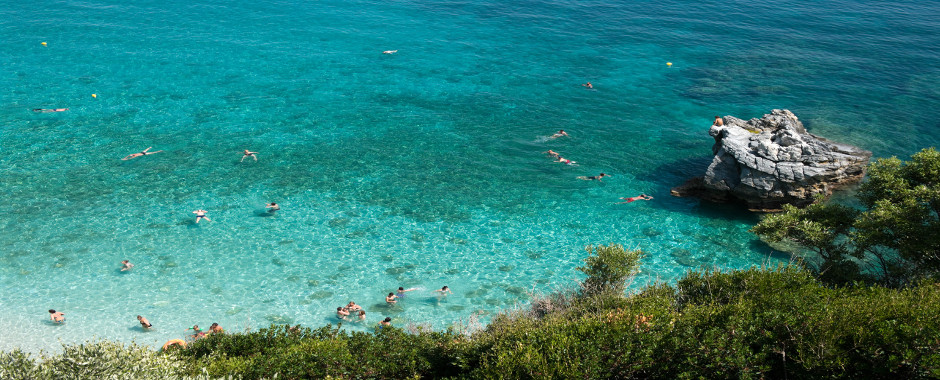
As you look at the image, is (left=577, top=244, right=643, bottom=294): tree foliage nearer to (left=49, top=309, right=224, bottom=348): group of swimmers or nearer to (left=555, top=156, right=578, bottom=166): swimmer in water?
(left=49, top=309, right=224, bottom=348): group of swimmers

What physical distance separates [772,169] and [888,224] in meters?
8.23

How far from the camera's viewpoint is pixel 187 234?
22016mm

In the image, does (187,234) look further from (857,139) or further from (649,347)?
(857,139)

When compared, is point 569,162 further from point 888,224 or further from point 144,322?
point 144,322

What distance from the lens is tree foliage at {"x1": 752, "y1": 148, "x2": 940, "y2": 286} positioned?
15.5 metres

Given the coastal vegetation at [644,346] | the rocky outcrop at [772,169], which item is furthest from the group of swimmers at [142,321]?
the rocky outcrop at [772,169]

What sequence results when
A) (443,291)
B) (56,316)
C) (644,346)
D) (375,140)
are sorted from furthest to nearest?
(375,140) → (443,291) → (56,316) → (644,346)

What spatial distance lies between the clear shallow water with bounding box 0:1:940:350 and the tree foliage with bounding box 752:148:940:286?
3.82 m

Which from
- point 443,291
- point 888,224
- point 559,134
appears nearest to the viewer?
point 888,224

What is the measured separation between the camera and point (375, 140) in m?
30.3

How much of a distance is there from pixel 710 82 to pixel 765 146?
15777mm

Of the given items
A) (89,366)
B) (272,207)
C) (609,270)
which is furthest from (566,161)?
(89,366)

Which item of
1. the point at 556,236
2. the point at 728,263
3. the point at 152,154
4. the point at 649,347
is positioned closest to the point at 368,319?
the point at 556,236

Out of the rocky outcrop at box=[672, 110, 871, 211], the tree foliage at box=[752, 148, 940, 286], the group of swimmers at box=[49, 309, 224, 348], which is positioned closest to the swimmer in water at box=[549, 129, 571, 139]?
the rocky outcrop at box=[672, 110, 871, 211]
